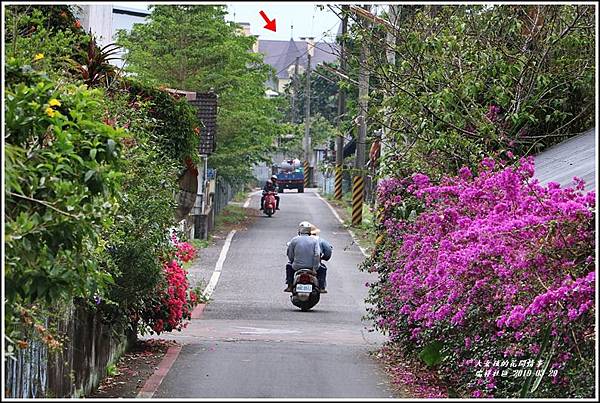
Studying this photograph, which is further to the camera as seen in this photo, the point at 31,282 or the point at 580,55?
the point at 580,55

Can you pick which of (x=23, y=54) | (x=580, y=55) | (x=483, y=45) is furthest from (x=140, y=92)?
(x=23, y=54)

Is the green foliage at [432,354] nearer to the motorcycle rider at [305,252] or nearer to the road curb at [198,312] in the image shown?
the motorcycle rider at [305,252]

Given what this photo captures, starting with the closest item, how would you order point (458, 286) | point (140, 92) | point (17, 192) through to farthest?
point (17, 192), point (458, 286), point (140, 92)

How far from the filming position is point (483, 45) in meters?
14.3

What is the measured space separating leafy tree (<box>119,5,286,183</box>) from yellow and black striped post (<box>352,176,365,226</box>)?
4.01m

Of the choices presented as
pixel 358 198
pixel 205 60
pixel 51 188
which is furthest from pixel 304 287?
pixel 358 198

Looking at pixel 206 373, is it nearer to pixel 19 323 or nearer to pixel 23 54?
pixel 23 54

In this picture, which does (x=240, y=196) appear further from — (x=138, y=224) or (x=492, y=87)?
(x=138, y=224)

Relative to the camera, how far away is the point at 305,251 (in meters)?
19.8

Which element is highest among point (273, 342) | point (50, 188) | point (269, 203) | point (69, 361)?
point (50, 188)

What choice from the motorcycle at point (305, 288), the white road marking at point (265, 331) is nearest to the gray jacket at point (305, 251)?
the motorcycle at point (305, 288)

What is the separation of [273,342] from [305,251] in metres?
4.63

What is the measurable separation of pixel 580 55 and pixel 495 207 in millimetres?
5067

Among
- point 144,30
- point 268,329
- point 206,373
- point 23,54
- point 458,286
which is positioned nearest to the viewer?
point 23,54
